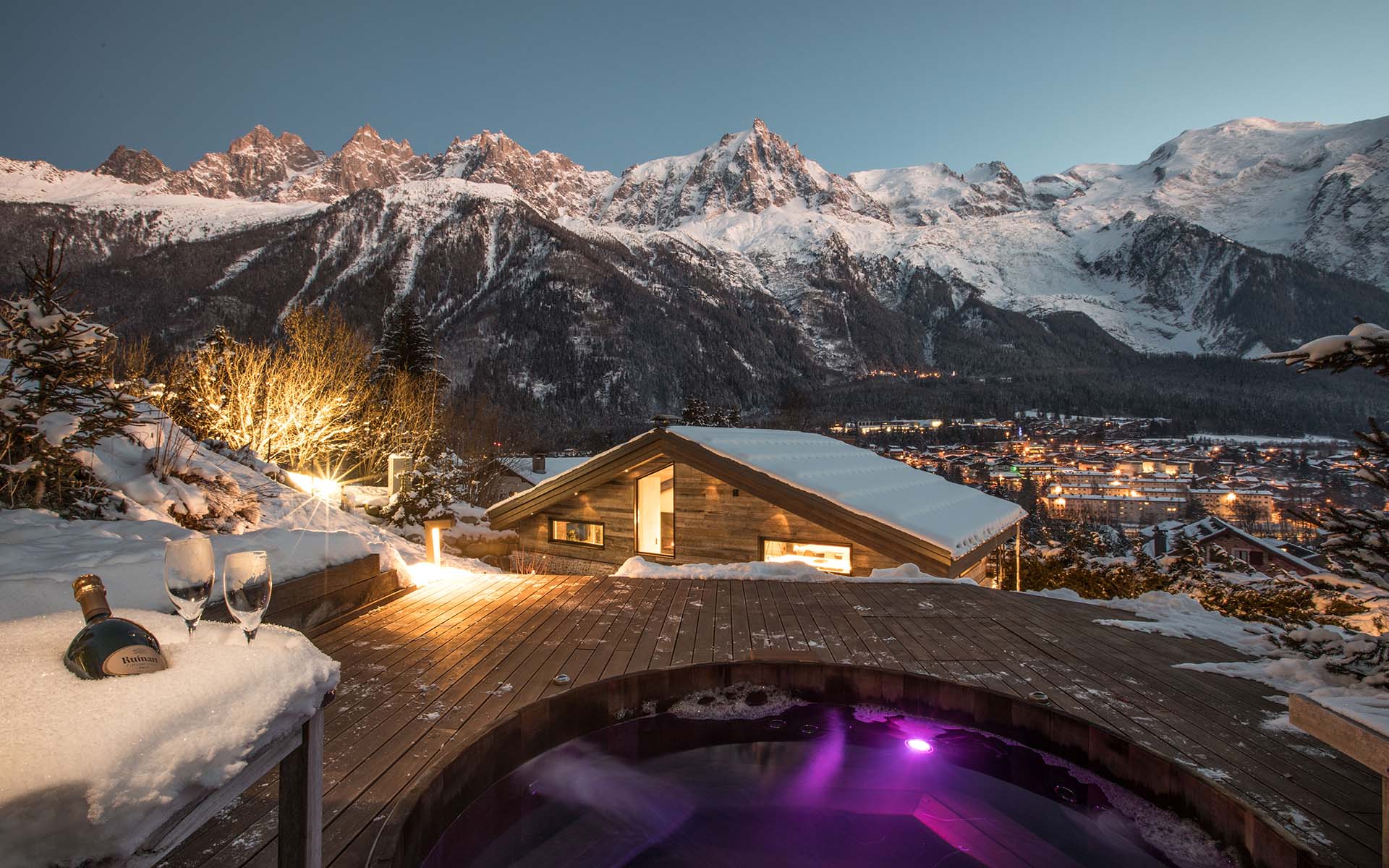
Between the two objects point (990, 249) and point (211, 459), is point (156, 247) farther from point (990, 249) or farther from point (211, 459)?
point (990, 249)

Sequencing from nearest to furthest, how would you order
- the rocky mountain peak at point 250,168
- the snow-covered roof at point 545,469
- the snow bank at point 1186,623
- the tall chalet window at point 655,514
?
1. the snow bank at point 1186,623
2. the tall chalet window at point 655,514
3. the snow-covered roof at point 545,469
4. the rocky mountain peak at point 250,168

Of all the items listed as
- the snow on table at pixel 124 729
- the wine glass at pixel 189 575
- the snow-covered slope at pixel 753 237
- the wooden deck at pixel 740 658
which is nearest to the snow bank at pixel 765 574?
the wooden deck at pixel 740 658

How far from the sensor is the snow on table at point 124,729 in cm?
72

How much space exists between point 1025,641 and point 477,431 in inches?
866

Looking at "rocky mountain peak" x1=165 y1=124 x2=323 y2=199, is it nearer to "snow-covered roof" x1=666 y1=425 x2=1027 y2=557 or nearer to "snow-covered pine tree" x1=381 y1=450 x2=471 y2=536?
"snow-covered pine tree" x1=381 y1=450 x2=471 y2=536

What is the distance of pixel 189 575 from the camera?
4.80 ft

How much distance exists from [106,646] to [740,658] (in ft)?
10.4

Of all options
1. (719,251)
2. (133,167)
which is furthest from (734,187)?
(133,167)

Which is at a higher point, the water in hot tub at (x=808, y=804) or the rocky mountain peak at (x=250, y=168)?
the rocky mountain peak at (x=250, y=168)

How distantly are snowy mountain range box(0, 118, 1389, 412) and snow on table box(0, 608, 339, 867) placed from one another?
69.8 metres

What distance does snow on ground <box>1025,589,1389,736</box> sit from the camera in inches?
71.0

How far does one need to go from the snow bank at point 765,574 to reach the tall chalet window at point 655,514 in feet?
13.6

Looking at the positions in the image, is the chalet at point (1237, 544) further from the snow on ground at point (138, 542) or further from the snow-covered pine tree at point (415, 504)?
the snow on ground at point (138, 542)

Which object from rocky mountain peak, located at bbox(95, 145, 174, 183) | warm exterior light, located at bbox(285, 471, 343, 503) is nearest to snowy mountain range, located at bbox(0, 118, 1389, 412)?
rocky mountain peak, located at bbox(95, 145, 174, 183)
